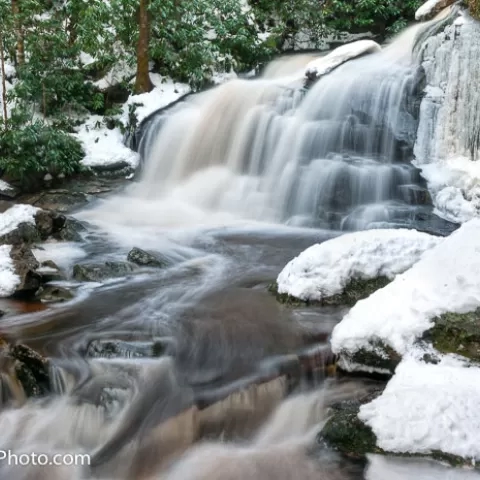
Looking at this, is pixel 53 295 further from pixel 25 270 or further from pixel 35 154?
pixel 35 154

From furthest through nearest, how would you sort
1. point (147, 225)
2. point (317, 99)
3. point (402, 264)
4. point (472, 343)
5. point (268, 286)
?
point (317, 99), point (147, 225), point (268, 286), point (402, 264), point (472, 343)

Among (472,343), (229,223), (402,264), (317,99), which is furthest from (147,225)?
(472,343)

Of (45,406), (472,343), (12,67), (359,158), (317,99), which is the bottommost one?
(45,406)

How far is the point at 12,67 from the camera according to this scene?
38.2 ft

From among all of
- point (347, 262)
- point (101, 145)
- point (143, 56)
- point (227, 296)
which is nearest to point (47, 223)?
point (227, 296)

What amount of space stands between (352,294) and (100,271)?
2.77m

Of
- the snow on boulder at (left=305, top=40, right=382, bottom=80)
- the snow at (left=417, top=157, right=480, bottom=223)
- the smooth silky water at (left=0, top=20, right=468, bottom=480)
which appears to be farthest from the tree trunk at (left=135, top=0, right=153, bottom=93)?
the snow at (left=417, top=157, right=480, bottom=223)

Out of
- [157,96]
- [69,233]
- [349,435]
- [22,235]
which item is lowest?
[349,435]

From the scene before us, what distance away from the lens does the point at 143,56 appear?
11.6 meters

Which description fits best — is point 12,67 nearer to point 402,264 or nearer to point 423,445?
point 402,264

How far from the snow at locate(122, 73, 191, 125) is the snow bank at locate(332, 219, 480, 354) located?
7972mm

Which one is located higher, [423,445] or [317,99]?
[317,99]

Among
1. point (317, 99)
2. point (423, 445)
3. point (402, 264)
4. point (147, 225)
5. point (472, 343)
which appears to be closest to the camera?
point (423, 445)

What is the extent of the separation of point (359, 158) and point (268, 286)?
398 cm
